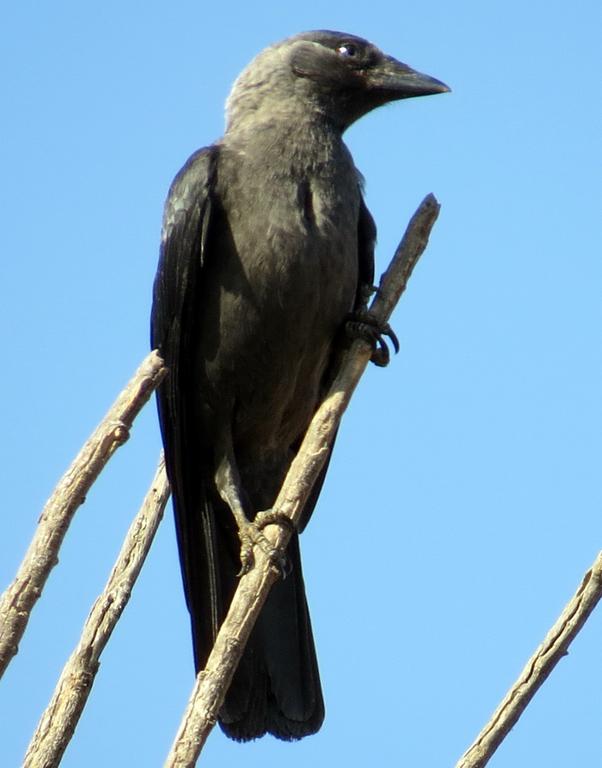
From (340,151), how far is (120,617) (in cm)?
293

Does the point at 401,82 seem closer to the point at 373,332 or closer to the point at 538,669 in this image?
the point at 373,332

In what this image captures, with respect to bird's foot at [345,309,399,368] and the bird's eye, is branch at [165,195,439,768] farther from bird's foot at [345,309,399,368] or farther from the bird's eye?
the bird's eye

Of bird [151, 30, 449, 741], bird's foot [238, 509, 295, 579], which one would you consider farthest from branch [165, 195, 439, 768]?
bird [151, 30, 449, 741]

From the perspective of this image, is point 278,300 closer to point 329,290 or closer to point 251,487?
point 329,290

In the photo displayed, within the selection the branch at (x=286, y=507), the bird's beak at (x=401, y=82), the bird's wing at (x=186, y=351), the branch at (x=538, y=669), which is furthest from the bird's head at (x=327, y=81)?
the branch at (x=538, y=669)

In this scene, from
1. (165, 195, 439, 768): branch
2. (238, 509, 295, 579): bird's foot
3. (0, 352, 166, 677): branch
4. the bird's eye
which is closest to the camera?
(0, 352, 166, 677): branch

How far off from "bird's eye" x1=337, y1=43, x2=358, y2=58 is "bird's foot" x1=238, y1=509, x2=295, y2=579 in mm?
2606

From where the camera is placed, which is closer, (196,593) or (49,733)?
(49,733)

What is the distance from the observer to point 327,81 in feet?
22.3

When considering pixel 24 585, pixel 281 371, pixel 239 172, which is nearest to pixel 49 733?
pixel 24 585

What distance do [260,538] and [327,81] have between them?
2558 mm

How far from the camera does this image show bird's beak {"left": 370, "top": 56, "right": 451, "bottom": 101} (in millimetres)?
6734

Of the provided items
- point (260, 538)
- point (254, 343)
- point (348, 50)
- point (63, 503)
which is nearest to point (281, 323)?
point (254, 343)

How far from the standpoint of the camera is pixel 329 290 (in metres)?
6.00
